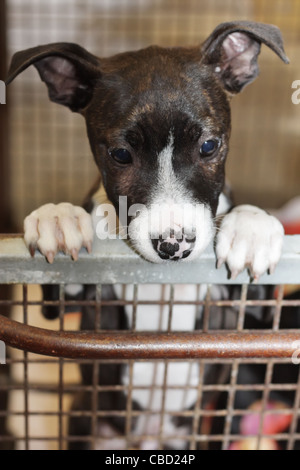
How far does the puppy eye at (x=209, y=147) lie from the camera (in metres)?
1.61

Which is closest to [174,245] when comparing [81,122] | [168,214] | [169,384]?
[168,214]

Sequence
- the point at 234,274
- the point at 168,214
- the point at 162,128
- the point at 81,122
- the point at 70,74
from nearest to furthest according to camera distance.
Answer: the point at 234,274 < the point at 168,214 < the point at 162,128 < the point at 70,74 < the point at 81,122

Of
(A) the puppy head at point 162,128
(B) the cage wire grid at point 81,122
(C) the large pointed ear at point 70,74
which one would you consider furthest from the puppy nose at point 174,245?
(B) the cage wire grid at point 81,122

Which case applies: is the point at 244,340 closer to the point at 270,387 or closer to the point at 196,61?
the point at 270,387

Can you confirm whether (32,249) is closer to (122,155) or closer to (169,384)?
(122,155)

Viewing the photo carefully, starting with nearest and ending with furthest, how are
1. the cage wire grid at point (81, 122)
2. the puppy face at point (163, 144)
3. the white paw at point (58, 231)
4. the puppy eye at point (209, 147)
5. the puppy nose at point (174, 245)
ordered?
1. the white paw at point (58, 231)
2. the puppy nose at point (174, 245)
3. the puppy face at point (163, 144)
4. the puppy eye at point (209, 147)
5. the cage wire grid at point (81, 122)

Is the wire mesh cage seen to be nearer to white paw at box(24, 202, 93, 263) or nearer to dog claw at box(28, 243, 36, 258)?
white paw at box(24, 202, 93, 263)

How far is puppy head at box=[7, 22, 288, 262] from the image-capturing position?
4.73 ft

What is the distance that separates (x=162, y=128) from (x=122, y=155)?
151mm

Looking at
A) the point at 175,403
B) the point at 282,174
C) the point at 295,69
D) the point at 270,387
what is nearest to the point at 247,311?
the point at 175,403

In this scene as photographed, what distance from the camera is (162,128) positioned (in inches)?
60.4

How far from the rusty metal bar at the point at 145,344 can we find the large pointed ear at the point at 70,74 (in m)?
0.85

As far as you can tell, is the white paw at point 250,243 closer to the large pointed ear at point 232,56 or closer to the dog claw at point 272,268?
the dog claw at point 272,268
